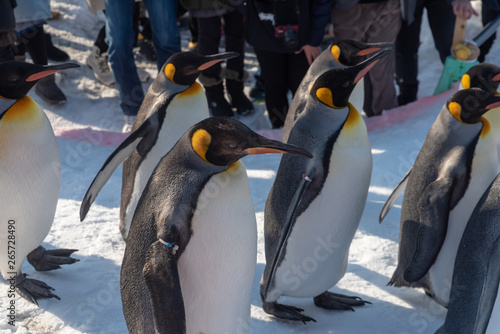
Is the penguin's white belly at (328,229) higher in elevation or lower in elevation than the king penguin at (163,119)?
lower

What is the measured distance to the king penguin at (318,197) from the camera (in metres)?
1.93

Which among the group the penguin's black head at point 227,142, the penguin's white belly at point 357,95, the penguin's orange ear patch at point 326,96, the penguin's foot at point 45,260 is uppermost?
the penguin's black head at point 227,142

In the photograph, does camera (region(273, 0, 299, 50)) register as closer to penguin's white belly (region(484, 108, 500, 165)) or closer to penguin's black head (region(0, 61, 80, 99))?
penguin's white belly (region(484, 108, 500, 165))

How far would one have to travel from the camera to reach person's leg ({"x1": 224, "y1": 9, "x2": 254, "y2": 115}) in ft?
12.4

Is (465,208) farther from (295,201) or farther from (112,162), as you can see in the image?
(112,162)

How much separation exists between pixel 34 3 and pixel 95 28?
1478 mm

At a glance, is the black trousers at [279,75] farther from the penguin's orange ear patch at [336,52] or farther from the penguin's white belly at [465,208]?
the penguin's white belly at [465,208]

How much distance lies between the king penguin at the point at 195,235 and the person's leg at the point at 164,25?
192 centimetres

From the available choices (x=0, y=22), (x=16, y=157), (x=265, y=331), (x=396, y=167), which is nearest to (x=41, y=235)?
(x=16, y=157)

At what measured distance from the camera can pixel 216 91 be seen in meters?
3.72

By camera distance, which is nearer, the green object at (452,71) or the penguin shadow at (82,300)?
the penguin shadow at (82,300)

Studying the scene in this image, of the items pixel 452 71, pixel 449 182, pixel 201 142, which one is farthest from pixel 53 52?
pixel 449 182

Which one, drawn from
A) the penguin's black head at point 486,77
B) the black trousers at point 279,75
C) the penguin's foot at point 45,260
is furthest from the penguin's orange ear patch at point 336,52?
the penguin's foot at point 45,260

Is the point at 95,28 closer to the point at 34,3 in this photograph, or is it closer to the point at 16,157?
the point at 34,3
